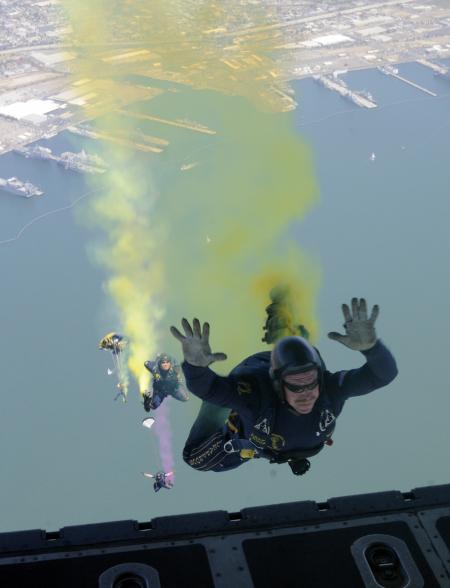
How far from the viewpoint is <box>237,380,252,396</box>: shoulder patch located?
13.1 meters

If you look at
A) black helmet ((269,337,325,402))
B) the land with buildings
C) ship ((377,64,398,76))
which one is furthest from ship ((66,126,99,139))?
black helmet ((269,337,325,402))

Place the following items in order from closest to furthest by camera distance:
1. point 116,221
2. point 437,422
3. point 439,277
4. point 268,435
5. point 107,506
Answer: point 268,435, point 107,506, point 437,422, point 439,277, point 116,221

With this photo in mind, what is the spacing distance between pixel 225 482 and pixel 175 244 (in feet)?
55.3

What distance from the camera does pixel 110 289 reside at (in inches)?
2375

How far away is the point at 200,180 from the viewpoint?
67.4m

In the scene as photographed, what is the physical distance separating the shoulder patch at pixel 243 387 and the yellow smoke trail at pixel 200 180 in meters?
3.20

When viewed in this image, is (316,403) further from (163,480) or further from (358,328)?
(163,480)

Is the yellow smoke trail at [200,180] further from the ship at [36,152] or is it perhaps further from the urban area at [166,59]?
the ship at [36,152]

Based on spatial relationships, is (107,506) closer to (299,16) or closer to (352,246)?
(352,246)

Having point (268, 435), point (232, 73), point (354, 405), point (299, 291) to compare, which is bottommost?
point (268, 435)

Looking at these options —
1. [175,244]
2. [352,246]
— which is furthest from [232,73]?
[352,246]

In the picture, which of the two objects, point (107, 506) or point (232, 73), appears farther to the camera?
point (107, 506)

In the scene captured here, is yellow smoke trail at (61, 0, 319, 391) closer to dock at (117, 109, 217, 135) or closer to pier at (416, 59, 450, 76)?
dock at (117, 109, 217, 135)

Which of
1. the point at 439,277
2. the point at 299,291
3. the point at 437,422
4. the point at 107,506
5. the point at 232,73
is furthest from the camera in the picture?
the point at 439,277
